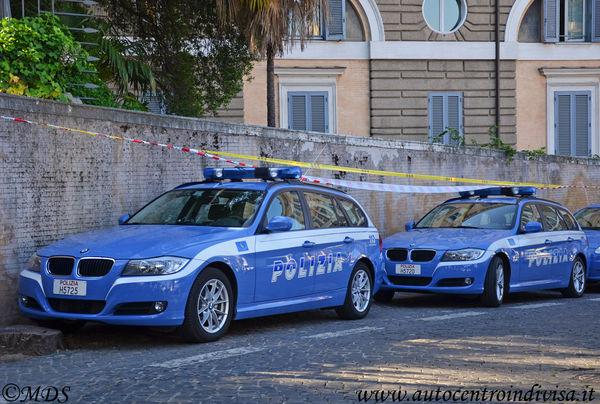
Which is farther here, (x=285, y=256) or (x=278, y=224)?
(x=285, y=256)

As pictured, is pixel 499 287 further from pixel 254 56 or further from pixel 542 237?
pixel 254 56

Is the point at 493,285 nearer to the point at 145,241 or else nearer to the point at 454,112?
the point at 145,241

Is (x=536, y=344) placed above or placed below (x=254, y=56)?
below

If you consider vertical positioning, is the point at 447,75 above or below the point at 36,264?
above

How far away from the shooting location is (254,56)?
20.1m

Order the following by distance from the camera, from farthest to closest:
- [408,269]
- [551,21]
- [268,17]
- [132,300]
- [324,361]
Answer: [551,21], [268,17], [408,269], [132,300], [324,361]

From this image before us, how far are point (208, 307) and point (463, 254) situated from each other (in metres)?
4.56

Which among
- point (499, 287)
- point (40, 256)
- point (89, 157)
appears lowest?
point (499, 287)

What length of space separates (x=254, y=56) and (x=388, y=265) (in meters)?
9.08

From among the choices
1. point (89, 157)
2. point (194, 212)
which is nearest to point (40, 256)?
point (194, 212)

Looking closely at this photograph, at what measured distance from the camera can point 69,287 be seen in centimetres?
818

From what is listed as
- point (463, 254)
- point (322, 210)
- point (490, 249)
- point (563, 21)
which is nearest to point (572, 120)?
point (563, 21)

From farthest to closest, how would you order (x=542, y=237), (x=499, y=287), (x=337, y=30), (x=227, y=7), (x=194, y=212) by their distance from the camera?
(x=337, y=30) < (x=227, y=7) < (x=542, y=237) < (x=499, y=287) < (x=194, y=212)

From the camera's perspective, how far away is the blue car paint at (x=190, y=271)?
8016 mm
